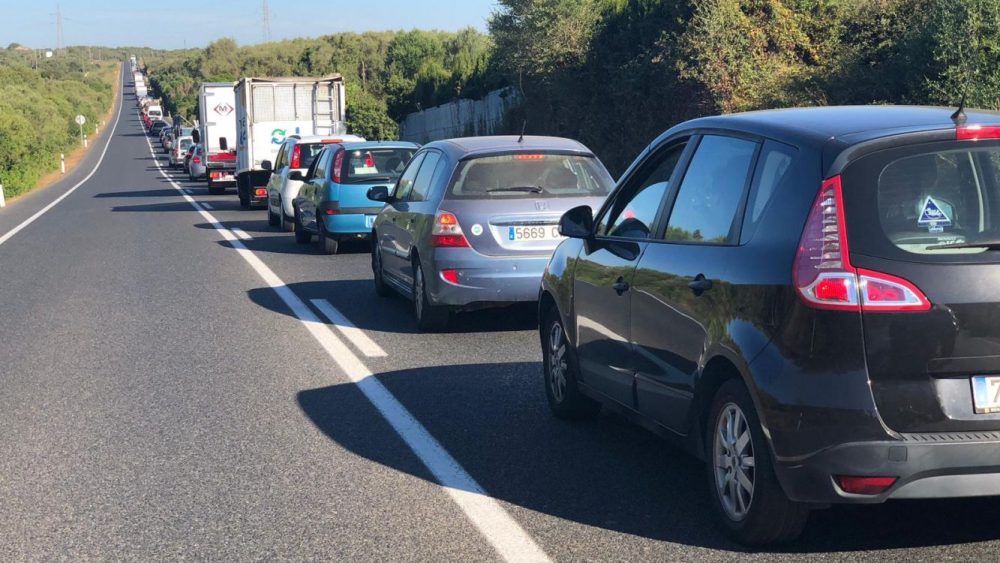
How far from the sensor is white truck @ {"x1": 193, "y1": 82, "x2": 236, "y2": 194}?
39219mm

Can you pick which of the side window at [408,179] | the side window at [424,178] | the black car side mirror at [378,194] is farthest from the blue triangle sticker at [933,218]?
the black car side mirror at [378,194]

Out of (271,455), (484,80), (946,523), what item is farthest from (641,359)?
(484,80)

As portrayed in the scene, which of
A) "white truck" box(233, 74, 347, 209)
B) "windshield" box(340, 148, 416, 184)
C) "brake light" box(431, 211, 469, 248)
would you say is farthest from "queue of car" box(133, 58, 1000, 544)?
"white truck" box(233, 74, 347, 209)

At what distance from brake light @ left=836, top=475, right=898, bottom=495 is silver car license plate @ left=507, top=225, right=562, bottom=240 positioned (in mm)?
6061

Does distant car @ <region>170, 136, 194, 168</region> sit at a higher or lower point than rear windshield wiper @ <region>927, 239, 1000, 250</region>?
lower

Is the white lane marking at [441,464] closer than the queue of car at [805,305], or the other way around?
the queue of car at [805,305]

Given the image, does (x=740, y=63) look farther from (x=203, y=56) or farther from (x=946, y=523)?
(x=203, y=56)

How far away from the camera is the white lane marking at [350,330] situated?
9914 millimetres

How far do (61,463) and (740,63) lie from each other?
20.1 m

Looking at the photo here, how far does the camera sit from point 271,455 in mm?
6691

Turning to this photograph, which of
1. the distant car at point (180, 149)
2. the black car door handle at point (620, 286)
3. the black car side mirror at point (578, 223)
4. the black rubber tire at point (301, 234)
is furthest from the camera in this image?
the distant car at point (180, 149)

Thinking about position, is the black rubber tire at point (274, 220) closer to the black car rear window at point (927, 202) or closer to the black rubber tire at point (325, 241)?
the black rubber tire at point (325, 241)

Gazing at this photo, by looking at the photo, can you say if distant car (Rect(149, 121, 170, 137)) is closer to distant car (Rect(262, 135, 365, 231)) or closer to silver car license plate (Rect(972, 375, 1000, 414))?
distant car (Rect(262, 135, 365, 231))

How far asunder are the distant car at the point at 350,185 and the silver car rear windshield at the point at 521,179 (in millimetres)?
6953
